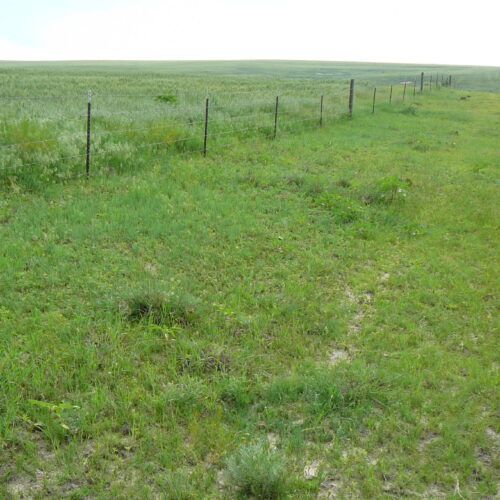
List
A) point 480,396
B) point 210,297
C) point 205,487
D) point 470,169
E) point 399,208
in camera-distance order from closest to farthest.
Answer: point 205,487 < point 480,396 < point 210,297 < point 399,208 < point 470,169

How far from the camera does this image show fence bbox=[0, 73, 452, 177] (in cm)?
1201

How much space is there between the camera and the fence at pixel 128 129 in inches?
473

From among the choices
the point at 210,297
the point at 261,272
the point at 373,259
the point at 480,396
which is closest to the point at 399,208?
the point at 373,259

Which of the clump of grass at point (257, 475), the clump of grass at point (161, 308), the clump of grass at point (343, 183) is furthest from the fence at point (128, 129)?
the clump of grass at point (257, 475)

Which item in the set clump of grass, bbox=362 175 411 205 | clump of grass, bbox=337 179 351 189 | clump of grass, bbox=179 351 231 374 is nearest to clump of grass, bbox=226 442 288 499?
clump of grass, bbox=179 351 231 374

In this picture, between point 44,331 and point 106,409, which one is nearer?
point 106,409

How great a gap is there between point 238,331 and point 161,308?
955mm

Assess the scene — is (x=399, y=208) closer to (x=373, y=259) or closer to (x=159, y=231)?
(x=373, y=259)

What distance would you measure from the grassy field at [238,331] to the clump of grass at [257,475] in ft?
0.05

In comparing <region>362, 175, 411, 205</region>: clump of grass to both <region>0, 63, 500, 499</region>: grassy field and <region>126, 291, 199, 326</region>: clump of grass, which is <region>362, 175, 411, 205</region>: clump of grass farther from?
<region>126, 291, 199, 326</region>: clump of grass

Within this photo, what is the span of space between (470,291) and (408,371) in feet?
9.07

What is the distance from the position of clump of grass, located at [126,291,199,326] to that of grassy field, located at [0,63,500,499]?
2 centimetres

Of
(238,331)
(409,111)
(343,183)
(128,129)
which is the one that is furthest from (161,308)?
(409,111)

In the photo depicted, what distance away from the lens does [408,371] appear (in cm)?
577
